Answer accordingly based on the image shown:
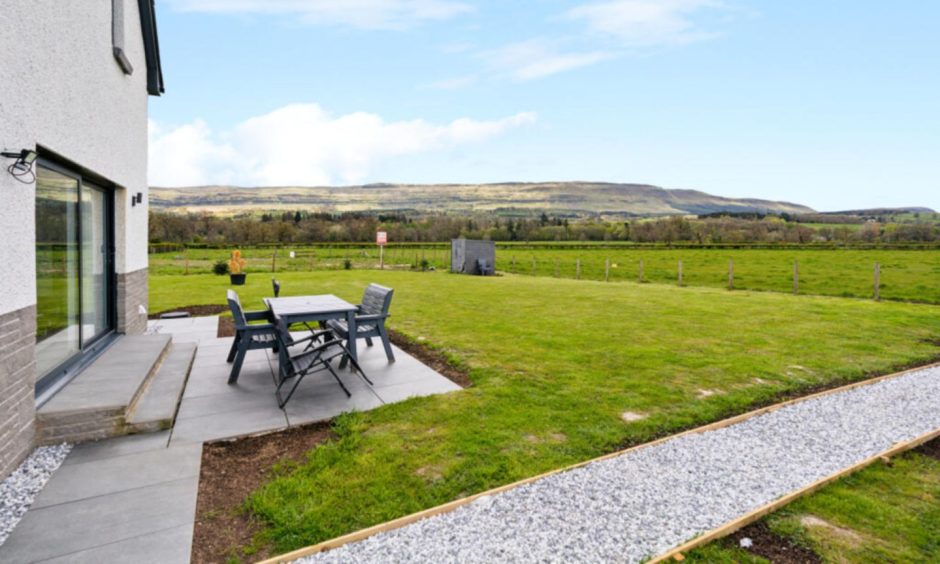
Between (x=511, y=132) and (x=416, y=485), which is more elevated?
(x=511, y=132)

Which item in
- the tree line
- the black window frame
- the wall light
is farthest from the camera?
the tree line

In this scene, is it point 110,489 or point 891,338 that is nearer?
point 110,489

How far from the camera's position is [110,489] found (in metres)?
3.02

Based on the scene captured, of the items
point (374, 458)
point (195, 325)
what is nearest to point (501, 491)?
point (374, 458)

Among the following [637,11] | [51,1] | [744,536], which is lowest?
[744,536]

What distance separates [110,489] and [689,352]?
7180mm

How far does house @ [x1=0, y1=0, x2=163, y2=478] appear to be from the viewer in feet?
10.4

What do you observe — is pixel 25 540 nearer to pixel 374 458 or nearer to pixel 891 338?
pixel 374 458

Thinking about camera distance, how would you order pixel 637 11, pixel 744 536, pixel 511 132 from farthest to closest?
pixel 511 132 < pixel 637 11 < pixel 744 536

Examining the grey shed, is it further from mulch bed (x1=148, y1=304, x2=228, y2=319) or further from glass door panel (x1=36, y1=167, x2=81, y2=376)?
glass door panel (x1=36, y1=167, x2=81, y2=376)

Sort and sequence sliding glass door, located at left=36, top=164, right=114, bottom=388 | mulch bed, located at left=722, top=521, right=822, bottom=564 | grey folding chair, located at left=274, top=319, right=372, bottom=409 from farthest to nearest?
grey folding chair, located at left=274, top=319, right=372, bottom=409, sliding glass door, located at left=36, top=164, right=114, bottom=388, mulch bed, located at left=722, top=521, right=822, bottom=564

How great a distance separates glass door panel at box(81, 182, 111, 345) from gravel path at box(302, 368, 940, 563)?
5062mm

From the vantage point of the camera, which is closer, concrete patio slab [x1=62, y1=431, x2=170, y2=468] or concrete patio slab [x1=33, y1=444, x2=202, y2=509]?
concrete patio slab [x1=33, y1=444, x2=202, y2=509]

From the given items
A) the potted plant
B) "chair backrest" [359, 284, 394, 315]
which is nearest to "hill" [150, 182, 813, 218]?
the potted plant
